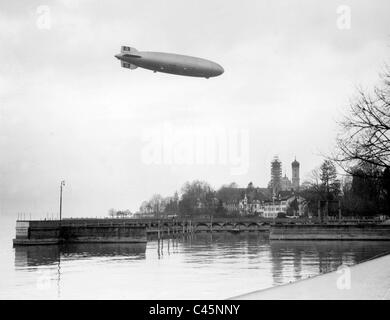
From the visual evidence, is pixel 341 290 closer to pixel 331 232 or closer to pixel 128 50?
pixel 128 50

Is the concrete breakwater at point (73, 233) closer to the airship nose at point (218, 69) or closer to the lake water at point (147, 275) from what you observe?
the lake water at point (147, 275)

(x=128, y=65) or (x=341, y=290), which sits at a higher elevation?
(x=128, y=65)

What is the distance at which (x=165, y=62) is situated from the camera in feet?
200

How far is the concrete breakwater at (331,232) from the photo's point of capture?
2886 inches

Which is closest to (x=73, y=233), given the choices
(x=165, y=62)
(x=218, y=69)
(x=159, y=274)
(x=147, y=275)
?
(x=165, y=62)

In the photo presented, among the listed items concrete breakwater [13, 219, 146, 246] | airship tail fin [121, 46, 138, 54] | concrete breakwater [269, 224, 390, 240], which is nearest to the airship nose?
airship tail fin [121, 46, 138, 54]

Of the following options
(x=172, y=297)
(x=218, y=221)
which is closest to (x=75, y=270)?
(x=172, y=297)

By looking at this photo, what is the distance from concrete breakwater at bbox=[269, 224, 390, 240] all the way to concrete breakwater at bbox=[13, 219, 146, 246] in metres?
20.0

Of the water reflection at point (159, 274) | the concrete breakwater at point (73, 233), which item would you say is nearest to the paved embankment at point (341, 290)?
the water reflection at point (159, 274)

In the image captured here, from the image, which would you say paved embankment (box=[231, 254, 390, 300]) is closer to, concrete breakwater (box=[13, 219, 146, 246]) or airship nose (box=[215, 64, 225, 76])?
airship nose (box=[215, 64, 225, 76])

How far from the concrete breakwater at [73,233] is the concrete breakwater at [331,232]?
786 inches

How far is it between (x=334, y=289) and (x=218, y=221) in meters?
107

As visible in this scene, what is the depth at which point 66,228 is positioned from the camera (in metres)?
76.0

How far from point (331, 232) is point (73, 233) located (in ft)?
117
